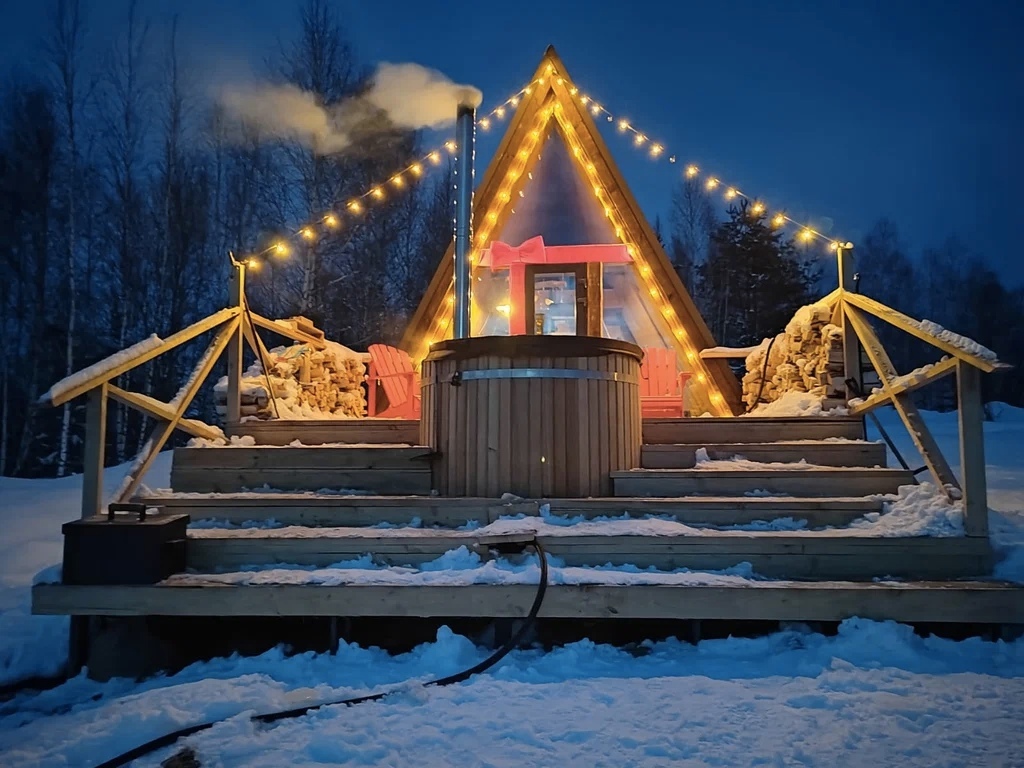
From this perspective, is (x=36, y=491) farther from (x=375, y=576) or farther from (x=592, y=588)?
(x=592, y=588)

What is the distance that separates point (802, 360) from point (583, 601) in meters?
4.08

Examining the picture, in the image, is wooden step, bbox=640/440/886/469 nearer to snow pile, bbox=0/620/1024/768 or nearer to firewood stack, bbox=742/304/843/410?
firewood stack, bbox=742/304/843/410

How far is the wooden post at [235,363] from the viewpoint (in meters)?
5.45

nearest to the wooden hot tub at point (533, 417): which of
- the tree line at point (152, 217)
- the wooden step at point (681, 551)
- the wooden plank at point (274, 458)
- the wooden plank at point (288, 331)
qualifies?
the wooden step at point (681, 551)

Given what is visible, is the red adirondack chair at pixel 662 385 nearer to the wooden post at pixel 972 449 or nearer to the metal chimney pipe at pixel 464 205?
the metal chimney pipe at pixel 464 205

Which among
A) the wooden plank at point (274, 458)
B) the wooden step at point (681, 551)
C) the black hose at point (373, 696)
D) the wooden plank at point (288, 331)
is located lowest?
the black hose at point (373, 696)

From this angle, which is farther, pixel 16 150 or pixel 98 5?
pixel 98 5

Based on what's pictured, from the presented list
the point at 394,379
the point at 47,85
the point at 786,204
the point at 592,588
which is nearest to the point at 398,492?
the point at 592,588

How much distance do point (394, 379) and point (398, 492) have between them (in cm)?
411

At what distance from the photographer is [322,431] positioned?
206 inches

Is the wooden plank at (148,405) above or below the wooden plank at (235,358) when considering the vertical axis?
below

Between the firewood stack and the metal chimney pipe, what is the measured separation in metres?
3.06

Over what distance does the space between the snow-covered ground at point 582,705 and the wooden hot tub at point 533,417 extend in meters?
1.12

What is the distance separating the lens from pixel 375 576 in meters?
3.14
